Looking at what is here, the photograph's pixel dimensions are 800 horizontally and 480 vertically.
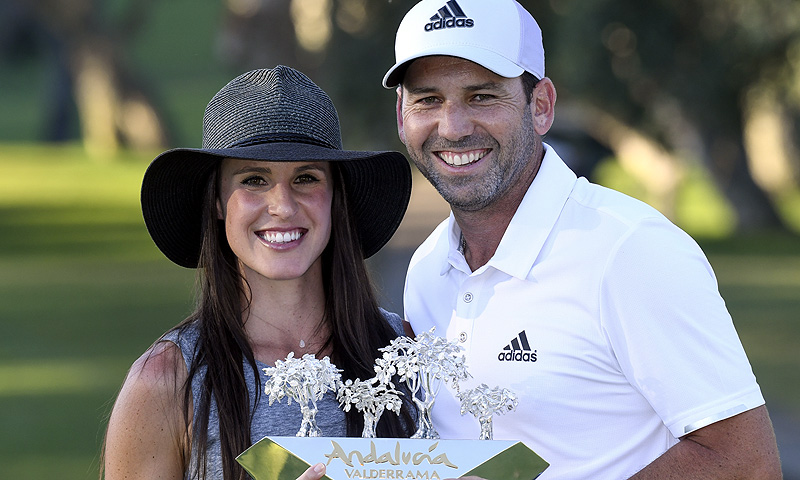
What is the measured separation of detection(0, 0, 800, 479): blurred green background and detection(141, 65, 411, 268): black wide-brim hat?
568 mm

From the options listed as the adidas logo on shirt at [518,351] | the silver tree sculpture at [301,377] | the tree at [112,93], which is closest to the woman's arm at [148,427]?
the silver tree sculpture at [301,377]

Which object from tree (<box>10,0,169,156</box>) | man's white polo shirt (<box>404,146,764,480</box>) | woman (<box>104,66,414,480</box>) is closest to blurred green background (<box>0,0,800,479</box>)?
woman (<box>104,66,414,480</box>)

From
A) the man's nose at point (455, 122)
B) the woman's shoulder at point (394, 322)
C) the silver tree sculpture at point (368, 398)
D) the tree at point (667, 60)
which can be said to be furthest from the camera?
the tree at point (667, 60)

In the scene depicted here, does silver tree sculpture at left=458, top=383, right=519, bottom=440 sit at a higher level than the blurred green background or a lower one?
lower

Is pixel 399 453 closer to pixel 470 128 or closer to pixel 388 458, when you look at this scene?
pixel 388 458

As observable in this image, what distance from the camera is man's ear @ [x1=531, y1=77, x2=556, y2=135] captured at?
4004mm

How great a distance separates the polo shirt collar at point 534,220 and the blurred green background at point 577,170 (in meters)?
0.80

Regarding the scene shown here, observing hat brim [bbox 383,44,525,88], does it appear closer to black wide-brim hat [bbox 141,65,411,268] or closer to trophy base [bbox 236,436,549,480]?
black wide-brim hat [bbox 141,65,411,268]

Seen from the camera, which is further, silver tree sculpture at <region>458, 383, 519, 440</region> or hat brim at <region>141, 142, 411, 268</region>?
hat brim at <region>141, 142, 411, 268</region>

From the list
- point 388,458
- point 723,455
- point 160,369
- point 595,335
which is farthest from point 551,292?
point 160,369

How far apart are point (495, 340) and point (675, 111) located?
17.5m

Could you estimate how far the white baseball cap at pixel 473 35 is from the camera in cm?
374

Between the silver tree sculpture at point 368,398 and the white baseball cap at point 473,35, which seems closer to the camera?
the silver tree sculpture at point 368,398

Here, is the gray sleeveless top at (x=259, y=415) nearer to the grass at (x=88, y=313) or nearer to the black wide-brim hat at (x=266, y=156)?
the black wide-brim hat at (x=266, y=156)
